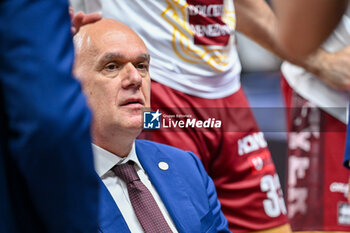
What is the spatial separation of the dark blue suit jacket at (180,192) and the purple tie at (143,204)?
2.0 inches

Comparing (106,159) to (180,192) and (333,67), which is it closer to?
(180,192)

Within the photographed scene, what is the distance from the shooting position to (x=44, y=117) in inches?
35.3

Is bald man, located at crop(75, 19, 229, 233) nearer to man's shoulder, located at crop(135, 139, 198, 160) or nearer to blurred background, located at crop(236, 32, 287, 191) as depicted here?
man's shoulder, located at crop(135, 139, 198, 160)

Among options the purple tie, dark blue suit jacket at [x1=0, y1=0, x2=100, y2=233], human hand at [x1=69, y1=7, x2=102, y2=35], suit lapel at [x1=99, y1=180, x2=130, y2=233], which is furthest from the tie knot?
dark blue suit jacket at [x1=0, y1=0, x2=100, y2=233]

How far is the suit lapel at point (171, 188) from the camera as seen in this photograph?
1788 mm

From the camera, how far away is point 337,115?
2.46 meters

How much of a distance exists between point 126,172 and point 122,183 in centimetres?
3

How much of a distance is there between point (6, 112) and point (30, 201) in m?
0.16

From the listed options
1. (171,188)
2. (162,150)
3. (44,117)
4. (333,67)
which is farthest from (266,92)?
(44,117)

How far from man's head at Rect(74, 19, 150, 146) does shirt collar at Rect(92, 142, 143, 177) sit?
0.17 ft

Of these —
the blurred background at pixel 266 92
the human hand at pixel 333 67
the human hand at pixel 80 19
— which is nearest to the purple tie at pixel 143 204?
the human hand at pixel 80 19

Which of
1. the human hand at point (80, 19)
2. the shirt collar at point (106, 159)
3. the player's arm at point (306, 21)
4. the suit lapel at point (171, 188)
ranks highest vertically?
the player's arm at point (306, 21)

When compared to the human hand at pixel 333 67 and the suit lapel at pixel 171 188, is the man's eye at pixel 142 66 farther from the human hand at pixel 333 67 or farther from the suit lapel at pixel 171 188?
the human hand at pixel 333 67

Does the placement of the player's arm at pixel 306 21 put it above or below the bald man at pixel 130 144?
above
